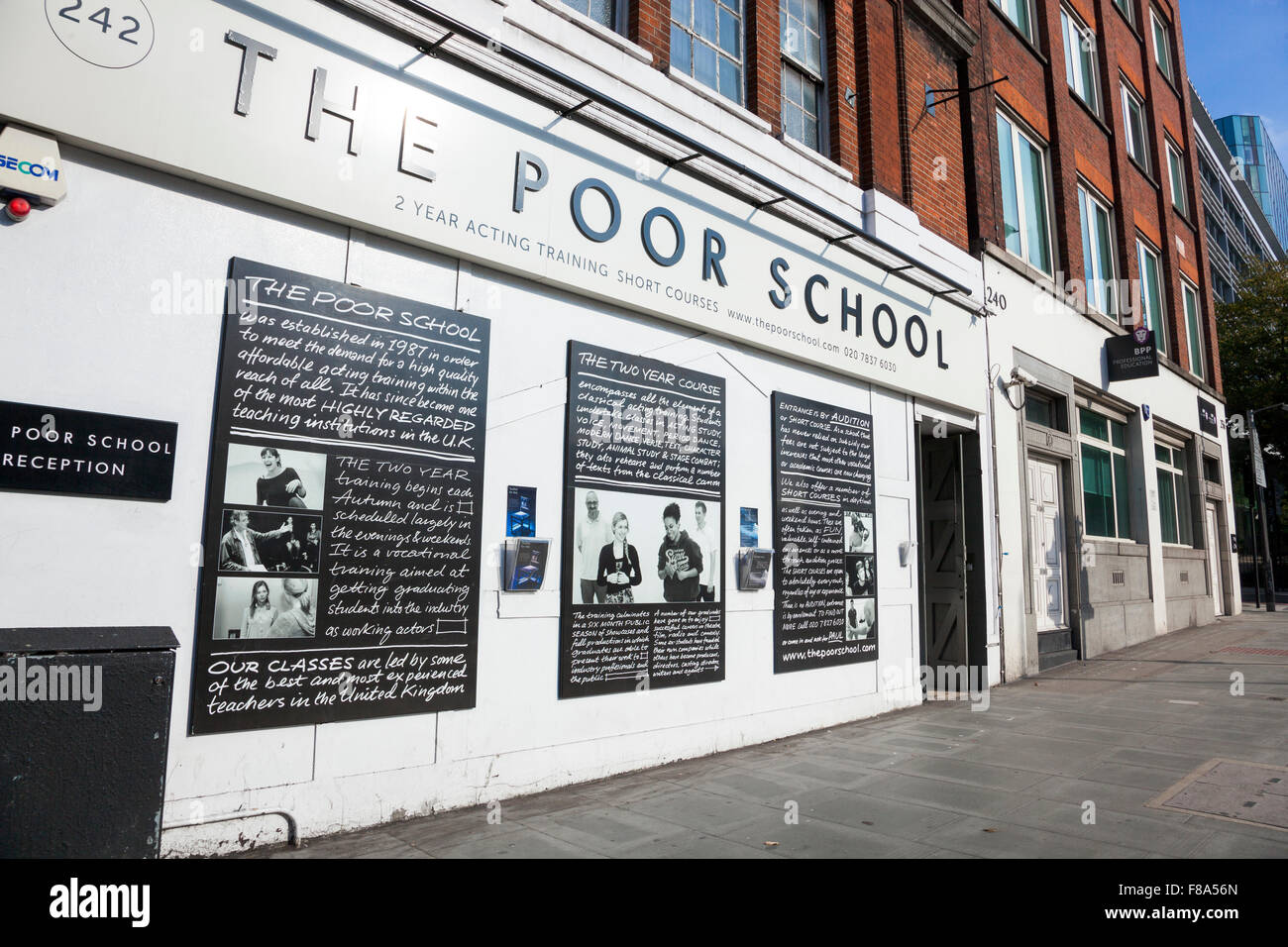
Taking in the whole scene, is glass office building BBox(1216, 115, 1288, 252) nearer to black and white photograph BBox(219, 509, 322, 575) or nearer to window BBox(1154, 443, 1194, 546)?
window BBox(1154, 443, 1194, 546)

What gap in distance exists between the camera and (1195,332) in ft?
66.0

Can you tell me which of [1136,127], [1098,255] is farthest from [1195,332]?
[1098,255]

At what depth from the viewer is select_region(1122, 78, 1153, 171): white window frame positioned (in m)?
17.7

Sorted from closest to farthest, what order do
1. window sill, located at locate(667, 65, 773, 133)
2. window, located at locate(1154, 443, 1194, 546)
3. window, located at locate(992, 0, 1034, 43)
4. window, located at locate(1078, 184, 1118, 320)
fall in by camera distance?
window sill, located at locate(667, 65, 773, 133) → window, located at locate(992, 0, 1034, 43) → window, located at locate(1078, 184, 1118, 320) → window, located at locate(1154, 443, 1194, 546)

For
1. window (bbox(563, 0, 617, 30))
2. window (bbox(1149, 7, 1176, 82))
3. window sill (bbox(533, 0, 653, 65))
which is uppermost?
window (bbox(1149, 7, 1176, 82))

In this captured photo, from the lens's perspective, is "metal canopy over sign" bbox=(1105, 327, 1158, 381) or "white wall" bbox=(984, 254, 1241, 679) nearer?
"white wall" bbox=(984, 254, 1241, 679)

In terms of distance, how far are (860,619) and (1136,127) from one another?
53.8 feet

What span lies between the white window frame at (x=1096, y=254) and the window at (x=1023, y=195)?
1279 millimetres

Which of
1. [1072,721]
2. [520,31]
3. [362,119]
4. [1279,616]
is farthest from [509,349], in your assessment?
[1279,616]

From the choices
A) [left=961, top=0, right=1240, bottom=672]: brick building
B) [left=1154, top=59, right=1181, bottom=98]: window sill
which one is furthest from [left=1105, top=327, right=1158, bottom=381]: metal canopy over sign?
[left=1154, top=59, right=1181, bottom=98]: window sill

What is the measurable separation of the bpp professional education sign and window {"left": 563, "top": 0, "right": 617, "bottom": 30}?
147 centimetres

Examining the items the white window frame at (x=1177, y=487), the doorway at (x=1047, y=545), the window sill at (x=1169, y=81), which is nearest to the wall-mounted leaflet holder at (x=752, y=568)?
the doorway at (x=1047, y=545)

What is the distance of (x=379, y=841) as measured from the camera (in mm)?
4281

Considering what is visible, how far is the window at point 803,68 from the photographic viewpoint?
880cm
